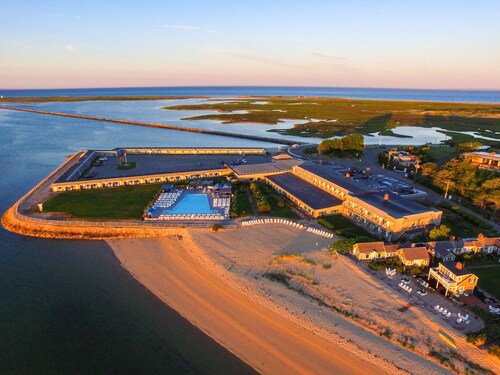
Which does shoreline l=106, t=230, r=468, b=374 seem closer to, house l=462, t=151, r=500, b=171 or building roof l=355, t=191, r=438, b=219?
building roof l=355, t=191, r=438, b=219

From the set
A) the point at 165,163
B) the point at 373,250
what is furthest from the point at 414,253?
the point at 165,163

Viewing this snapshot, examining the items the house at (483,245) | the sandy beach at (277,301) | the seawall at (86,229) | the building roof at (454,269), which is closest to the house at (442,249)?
the house at (483,245)

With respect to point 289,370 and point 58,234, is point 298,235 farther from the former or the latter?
point 58,234

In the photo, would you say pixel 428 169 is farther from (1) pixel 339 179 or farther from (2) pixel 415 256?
(2) pixel 415 256

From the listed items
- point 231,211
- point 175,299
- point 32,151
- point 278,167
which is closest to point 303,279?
point 175,299

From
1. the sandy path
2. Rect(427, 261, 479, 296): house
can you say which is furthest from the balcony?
the sandy path

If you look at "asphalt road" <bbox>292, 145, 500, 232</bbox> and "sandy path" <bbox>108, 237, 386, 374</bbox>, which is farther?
"asphalt road" <bbox>292, 145, 500, 232</bbox>
